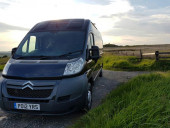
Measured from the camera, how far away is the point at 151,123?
2.43m

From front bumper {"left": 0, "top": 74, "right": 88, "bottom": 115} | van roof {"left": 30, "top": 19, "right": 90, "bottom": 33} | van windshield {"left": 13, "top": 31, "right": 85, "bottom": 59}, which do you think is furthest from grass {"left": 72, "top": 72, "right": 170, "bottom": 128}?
van roof {"left": 30, "top": 19, "right": 90, "bottom": 33}

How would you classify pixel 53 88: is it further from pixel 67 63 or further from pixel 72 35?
pixel 72 35

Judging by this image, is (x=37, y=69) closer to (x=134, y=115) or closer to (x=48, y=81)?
(x=48, y=81)

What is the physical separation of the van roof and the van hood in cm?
125

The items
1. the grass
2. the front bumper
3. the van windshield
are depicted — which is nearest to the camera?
the grass

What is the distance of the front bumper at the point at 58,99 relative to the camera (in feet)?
10.3

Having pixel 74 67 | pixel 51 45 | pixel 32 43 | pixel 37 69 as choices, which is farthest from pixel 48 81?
pixel 32 43

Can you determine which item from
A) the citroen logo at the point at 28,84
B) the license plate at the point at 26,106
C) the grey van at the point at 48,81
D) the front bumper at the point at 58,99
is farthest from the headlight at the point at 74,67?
the license plate at the point at 26,106

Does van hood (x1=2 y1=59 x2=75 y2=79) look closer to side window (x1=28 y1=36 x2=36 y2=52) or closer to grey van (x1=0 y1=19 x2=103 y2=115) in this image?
grey van (x1=0 y1=19 x2=103 y2=115)

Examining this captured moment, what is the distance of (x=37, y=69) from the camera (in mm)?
3270

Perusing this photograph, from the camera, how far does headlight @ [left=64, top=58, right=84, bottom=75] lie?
329cm

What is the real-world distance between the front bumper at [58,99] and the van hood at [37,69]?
0.13 m

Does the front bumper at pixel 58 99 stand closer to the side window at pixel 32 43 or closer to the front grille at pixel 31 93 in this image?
the front grille at pixel 31 93

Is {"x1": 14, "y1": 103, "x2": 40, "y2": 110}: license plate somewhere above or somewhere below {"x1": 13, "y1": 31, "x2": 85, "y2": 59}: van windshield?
below
